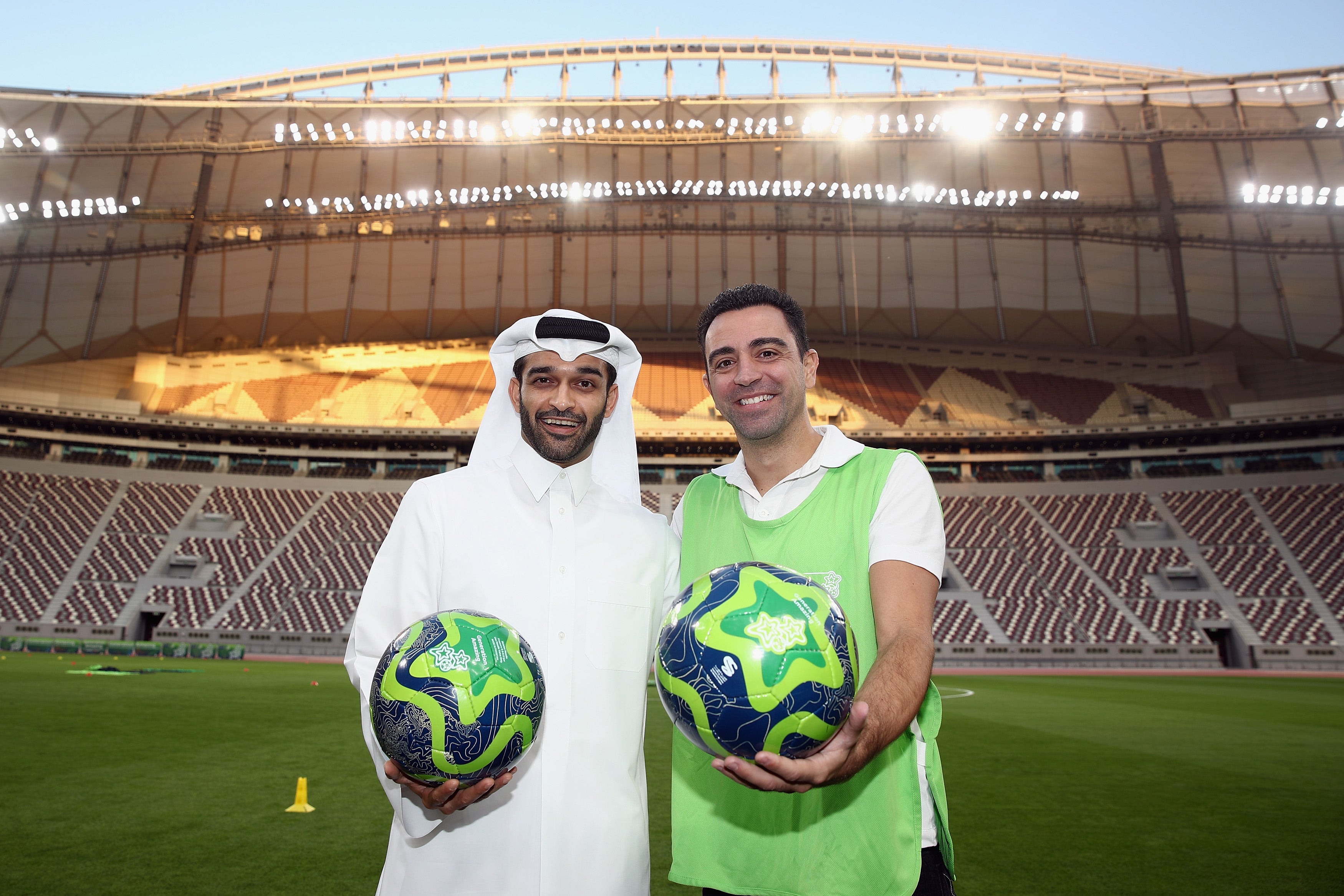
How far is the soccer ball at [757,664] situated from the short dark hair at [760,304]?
0.95 m

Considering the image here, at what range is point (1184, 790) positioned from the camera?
8531mm

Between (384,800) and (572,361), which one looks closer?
(572,361)

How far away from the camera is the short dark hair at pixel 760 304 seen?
2.84 meters

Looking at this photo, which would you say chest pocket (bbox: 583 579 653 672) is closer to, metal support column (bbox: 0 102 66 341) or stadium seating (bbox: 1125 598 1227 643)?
stadium seating (bbox: 1125 598 1227 643)

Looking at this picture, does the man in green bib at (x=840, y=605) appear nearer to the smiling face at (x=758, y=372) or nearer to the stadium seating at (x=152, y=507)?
the smiling face at (x=758, y=372)

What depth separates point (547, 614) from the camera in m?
2.76

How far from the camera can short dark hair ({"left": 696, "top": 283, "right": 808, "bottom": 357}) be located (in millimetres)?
2840

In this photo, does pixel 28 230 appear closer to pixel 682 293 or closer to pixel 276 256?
pixel 276 256

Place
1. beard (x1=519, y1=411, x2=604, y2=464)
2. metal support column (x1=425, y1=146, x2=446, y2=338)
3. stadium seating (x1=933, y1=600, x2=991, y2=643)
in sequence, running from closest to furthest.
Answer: beard (x1=519, y1=411, x2=604, y2=464) → stadium seating (x1=933, y1=600, x2=991, y2=643) → metal support column (x1=425, y1=146, x2=446, y2=338)

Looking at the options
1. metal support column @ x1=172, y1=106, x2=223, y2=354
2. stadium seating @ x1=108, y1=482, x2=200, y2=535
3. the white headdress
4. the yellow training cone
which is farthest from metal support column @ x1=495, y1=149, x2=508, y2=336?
the white headdress

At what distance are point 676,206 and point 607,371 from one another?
38.0 m

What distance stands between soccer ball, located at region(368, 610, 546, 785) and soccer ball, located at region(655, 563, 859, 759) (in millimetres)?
446

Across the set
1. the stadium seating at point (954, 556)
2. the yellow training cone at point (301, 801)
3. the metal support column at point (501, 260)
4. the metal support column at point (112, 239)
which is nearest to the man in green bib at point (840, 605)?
the yellow training cone at point (301, 801)

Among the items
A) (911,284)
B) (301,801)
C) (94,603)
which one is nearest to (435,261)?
(94,603)
